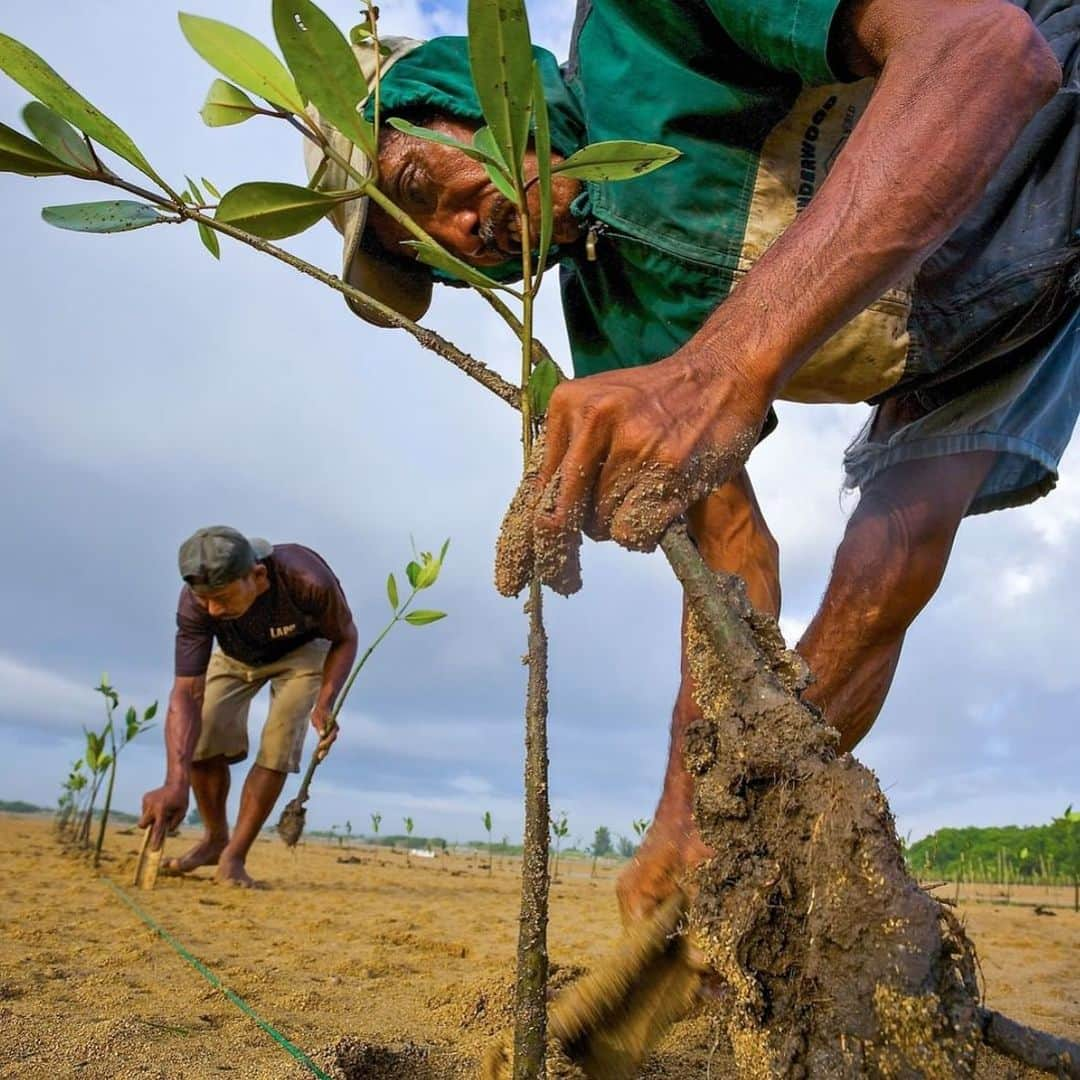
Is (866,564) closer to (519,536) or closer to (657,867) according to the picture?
(657,867)

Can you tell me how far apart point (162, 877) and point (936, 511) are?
3.68m

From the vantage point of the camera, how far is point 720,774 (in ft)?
2.47

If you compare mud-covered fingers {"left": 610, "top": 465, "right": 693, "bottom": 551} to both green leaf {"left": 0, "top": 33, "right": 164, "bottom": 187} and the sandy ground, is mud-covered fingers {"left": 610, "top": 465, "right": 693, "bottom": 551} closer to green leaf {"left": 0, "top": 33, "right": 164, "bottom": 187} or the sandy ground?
the sandy ground

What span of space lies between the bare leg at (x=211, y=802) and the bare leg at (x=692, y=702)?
135 inches

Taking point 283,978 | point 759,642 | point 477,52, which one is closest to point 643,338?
point 477,52

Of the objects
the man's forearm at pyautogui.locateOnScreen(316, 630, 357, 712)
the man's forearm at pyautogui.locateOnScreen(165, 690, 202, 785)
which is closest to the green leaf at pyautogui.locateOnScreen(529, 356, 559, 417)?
the man's forearm at pyautogui.locateOnScreen(316, 630, 357, 712)

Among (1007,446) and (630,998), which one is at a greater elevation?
(1007,446)

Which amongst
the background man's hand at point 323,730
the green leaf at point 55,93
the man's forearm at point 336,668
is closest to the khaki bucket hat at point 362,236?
the green leaf at point 55,93

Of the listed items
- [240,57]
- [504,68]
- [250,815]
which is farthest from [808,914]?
[250,815]

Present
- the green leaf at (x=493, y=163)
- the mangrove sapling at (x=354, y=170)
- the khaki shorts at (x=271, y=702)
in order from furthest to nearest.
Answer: the khaki shorts at (x=271, y=702) → the green leaf at (x=493, y=163) → the mangrove sapling at (x=354, y=170)

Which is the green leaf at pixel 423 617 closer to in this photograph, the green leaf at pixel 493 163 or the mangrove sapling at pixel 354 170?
the mangrove sapling at pixel 354 170

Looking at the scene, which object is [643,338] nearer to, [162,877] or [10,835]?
[162,877]

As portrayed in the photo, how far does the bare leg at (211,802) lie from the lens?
14.2ft

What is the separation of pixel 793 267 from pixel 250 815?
393 centimetres
